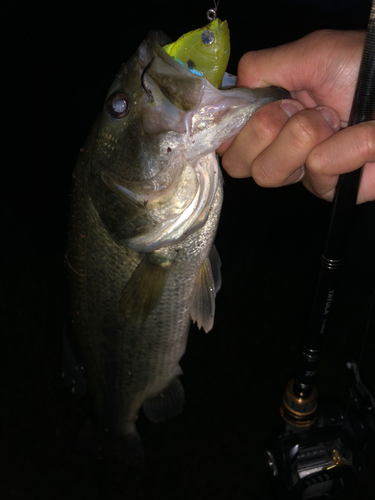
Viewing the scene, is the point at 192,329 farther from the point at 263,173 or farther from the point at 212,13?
the point at 212,13

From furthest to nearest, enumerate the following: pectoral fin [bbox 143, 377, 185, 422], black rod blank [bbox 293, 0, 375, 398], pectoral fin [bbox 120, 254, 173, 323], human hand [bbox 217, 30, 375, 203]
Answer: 1. pectoral fin [bbox 143, 377, 185, 422]
2. pectoral fin [bbox 120, 254, 173, 323]
3. human hand [bbox 217, 30, 375, 203]
4. black rod blank [bbox 293, 0, 375, 398]

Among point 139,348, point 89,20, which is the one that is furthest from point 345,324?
point 89,20

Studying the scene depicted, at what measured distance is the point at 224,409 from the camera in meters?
3.77

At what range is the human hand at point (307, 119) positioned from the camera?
94 centimetres

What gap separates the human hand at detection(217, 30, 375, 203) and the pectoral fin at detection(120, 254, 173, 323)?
1.51 feet

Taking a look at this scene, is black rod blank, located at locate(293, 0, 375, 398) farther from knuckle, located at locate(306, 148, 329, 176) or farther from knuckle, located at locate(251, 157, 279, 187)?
knuckle, located at locate(251, 157, 279, 187)

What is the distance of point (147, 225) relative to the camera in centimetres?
110

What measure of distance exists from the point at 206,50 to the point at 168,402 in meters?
1.57

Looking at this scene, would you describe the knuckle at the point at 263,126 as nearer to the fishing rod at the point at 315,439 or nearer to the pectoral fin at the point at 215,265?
the pectoral fin at the point at 215,265

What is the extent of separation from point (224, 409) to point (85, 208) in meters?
3.27

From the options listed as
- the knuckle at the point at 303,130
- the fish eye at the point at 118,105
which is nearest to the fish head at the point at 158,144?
the fish eye at the point at 118,105

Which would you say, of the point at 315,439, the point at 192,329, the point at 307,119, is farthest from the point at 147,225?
the point at 192,329

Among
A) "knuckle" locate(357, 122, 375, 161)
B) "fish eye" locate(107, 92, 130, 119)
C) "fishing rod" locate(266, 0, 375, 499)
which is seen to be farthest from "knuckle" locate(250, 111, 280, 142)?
"fishing rod" locate(266, 0, 375, 499)

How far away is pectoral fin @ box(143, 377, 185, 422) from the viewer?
5.75ft
